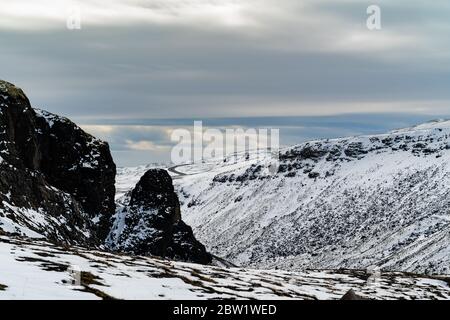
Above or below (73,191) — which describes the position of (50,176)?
above

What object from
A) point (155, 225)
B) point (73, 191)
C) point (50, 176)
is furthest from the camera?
point (155, 225)

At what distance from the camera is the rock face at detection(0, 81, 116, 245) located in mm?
70188

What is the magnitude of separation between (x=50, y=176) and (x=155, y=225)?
22.3 metres

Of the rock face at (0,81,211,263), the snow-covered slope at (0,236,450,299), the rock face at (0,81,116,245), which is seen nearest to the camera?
the snow-covered slope at (0,236,450,299)

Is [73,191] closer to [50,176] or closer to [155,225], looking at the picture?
[50,176]

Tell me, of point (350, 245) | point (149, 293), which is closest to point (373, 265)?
point (350, 245)

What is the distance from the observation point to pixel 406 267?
110812 millimetres

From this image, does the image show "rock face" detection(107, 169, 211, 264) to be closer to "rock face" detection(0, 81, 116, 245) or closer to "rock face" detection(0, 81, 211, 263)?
"rock face" detection(0, 81, 211, 263)

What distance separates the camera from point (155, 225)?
347 feet

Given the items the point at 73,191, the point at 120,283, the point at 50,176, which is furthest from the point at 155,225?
the point at 120,283

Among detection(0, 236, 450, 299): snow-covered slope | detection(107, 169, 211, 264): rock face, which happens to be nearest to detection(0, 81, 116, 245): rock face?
detection(107, 169, 211, 264): rock face

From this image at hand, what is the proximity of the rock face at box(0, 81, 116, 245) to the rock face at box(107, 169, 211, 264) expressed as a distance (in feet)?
13.2
